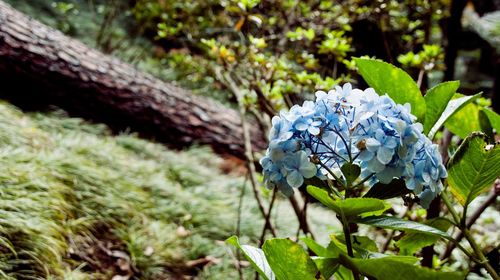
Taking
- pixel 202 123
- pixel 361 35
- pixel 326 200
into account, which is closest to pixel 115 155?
pixel 202 123

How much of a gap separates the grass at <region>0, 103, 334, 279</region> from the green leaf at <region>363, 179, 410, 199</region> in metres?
1.33

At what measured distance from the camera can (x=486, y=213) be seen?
113 inches

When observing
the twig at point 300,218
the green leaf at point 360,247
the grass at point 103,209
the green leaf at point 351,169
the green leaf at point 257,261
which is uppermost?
the green leaf at point 351,169

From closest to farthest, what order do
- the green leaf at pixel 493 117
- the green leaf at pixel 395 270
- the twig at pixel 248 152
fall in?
the green leaf at pixel 395 270 → the green leaf at pixel 493 117 → the twig at pixel 248 152

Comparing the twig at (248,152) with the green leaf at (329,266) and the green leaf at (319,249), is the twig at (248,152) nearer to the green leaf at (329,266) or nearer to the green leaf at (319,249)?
the green leaf at (319,249)

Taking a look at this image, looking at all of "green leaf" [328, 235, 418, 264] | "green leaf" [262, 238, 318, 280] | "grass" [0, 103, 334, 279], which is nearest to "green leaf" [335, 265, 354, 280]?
"green leaf" [328, 235, 418, 264]

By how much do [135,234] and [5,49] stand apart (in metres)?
1.78

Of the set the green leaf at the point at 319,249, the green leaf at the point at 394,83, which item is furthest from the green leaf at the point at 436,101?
the green leaf at the point at 319,249

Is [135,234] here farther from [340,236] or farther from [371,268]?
[371,268]

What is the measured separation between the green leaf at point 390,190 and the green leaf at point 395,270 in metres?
0.12

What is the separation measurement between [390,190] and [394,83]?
213 mm

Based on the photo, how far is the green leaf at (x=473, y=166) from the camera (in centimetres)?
77

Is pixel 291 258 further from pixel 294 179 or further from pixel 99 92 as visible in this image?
pixel 99 92

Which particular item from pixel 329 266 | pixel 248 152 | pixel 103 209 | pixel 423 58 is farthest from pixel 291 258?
pixel 103 209
